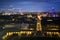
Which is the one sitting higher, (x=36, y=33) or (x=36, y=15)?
(x=36, y=15)

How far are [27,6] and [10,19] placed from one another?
0.96 feet

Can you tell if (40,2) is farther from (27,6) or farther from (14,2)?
(14,2)

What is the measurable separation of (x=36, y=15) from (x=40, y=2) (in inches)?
7.3

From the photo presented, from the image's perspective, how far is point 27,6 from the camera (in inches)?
Answer: 61.0

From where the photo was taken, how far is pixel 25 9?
1.55 metres

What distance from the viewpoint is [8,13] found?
1540 millimetres

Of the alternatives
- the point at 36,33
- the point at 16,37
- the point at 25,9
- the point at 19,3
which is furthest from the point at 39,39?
the point at 19,3

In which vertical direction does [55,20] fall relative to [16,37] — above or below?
above

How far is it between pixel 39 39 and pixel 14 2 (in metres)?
0.60

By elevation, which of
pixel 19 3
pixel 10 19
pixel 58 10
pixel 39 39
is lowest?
pixel 39 39

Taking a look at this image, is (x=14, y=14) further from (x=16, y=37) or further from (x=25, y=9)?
(x=16, y=37)

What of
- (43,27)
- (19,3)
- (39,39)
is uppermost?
(19,3)

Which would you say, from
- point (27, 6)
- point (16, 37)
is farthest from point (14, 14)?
point (16, 37)

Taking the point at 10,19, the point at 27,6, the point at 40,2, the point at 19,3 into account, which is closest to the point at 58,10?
the point at 40,2
